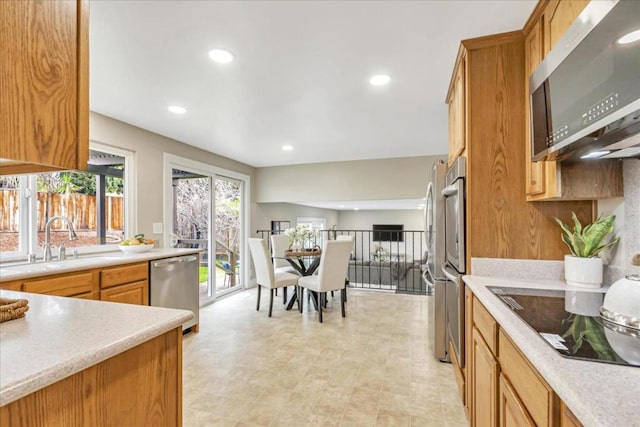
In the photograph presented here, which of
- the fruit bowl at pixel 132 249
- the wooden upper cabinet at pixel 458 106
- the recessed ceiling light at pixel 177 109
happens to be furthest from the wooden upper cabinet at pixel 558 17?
the fruit bowl at pixel 132 249

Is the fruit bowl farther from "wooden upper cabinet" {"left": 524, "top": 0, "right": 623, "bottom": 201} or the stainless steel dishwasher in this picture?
"wooden upper cabinet" {"left": 524, "top": 0, "right": 623, "bottom": 201}

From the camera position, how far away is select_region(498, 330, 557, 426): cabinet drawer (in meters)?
0.79

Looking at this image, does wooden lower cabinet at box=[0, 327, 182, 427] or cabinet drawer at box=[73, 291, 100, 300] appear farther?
cabinet drawer at box=[73, 291, 100, 300]

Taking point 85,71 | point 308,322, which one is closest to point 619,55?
point 85,71

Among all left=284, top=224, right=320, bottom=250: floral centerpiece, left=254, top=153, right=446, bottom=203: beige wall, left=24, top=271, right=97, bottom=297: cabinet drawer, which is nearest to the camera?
left=24, top=271, right=97, bottom=297: cabinet drawer

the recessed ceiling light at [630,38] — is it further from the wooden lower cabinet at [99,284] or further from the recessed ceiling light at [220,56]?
the wooden lower cabinet at [99,284]

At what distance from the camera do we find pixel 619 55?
34.4 inches

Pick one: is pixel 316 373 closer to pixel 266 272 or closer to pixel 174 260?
pixel 266 272

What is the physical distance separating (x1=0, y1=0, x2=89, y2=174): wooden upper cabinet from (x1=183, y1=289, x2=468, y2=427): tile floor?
1.77m

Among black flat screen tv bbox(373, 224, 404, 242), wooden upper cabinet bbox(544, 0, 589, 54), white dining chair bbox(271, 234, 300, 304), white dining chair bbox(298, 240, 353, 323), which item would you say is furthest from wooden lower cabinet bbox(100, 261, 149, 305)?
black flat screen tv bbox(373, 224, 404, 242)

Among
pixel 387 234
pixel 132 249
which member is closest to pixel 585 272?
pixel 132 249

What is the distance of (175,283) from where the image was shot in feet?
10.3

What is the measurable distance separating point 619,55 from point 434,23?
1.01 m

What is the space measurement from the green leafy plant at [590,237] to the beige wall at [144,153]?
379 cm
